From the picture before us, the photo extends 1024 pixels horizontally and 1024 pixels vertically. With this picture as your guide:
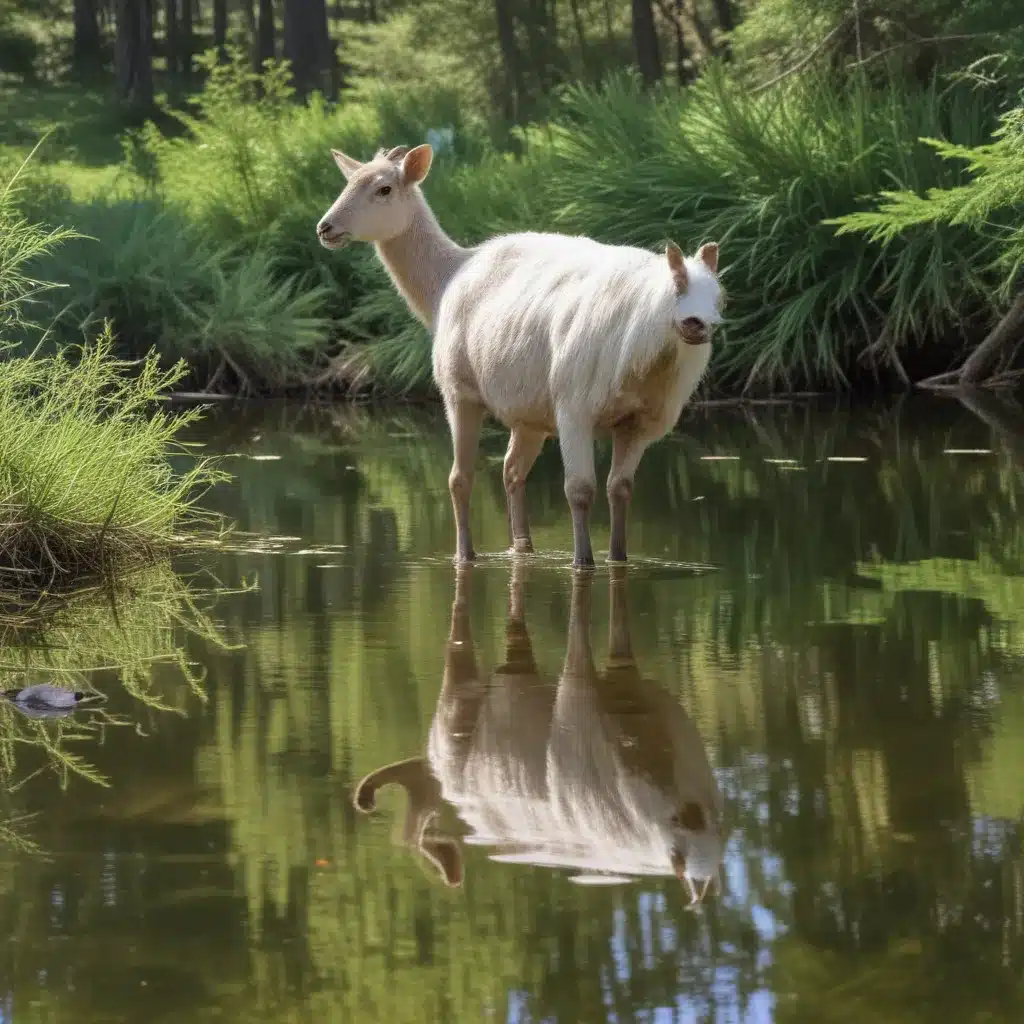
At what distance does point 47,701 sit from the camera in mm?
5918

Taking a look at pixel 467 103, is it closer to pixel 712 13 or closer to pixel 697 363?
pixel 712 13

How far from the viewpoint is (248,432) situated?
15.8 metres

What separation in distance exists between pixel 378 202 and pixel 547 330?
1.35 meters

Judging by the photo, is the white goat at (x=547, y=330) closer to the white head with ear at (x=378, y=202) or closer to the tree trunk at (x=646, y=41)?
the white head with ear at (x=378, y=202)

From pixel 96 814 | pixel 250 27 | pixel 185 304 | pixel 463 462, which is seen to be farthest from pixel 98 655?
pixel 250 27

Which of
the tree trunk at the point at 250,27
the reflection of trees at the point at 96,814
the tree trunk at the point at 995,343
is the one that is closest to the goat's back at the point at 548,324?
the reflection of trees at the point at 96,814

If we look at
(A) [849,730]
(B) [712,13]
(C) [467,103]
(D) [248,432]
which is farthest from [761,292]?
(B) [712,13]

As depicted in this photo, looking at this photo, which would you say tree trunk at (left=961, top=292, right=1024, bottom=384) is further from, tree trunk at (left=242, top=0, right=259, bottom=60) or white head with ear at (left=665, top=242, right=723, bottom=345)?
tree trunk at (left=242, top=0, right=259, bottom=60)

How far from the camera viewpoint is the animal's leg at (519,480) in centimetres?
898

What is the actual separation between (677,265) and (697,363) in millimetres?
518

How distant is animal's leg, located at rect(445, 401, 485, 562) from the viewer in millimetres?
8781

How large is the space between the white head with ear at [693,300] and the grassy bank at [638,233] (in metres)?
8.62

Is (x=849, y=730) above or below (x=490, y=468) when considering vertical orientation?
below

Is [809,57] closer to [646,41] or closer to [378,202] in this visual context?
[378,202]
